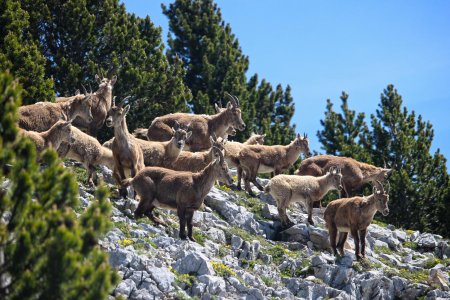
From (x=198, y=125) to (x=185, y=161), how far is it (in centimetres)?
358

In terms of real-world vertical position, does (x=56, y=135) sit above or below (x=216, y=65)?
below

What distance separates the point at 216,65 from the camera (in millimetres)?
38531

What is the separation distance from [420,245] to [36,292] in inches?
679

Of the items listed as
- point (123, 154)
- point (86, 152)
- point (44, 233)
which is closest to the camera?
point (44, 233)

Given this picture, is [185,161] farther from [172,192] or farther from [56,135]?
[56,135]

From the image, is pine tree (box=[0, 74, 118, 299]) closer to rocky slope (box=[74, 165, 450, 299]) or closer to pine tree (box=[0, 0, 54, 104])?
rocky slope (box=[74, 165, 450, 299])

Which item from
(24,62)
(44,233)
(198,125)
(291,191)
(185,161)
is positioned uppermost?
(24,62)

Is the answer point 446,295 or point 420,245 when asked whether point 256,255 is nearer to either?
point 446,295

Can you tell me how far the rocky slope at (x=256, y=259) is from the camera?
1538 cm

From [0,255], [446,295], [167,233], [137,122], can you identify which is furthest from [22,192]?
[137,122]

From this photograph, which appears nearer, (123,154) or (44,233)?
(44,233)

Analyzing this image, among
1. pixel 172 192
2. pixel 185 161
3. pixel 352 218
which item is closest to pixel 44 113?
pixel 185 161

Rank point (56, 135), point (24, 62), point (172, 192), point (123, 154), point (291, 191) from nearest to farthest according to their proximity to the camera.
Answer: point (172, 192)
point (56, 135)
point (123, 154)
point (291, 191)
point (24, 62)

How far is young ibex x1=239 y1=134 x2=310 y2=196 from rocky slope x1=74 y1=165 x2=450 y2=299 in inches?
36.0
